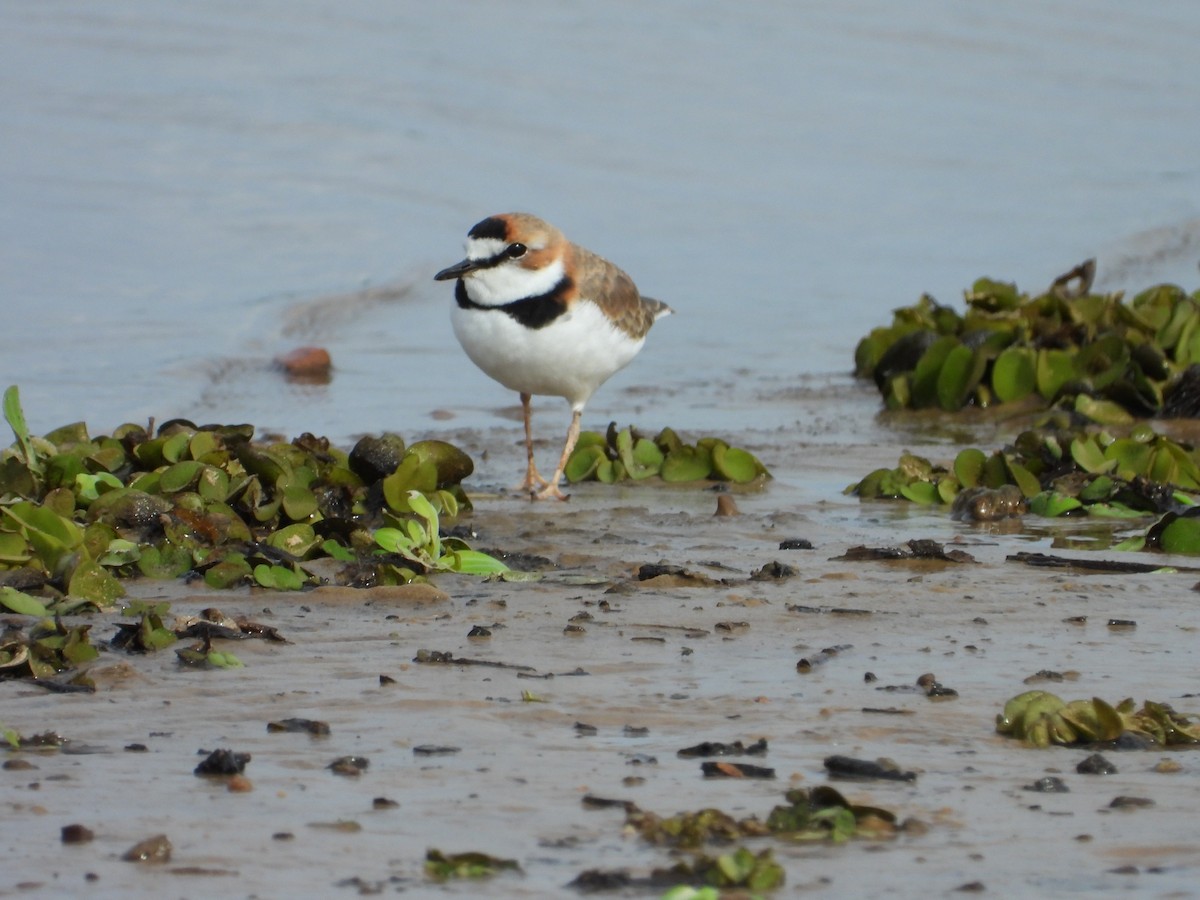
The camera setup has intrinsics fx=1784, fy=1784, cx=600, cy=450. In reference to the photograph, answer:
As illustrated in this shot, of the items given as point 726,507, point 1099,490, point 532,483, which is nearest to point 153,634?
point 726,507

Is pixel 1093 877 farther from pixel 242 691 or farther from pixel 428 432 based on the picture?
pixel 428 432

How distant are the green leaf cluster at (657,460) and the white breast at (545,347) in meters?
0.33

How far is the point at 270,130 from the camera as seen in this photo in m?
15.8

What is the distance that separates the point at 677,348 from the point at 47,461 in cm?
596

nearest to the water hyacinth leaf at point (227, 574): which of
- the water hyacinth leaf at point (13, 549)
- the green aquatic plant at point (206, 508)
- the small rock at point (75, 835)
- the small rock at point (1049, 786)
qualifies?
the green aquatic plant at point (206, 508)

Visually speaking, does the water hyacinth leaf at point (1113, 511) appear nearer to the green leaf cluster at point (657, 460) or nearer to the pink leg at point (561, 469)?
the green leaf cluster at point (657, 460)

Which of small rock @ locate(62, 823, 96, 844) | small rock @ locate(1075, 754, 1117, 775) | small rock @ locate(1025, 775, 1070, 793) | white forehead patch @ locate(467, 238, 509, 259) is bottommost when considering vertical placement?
small rock @ locate(62, 823, 96, 844)

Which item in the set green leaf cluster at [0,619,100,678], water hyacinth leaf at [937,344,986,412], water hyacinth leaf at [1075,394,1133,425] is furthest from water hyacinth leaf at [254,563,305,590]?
water hyacinth leaf at [937,344,986,412]

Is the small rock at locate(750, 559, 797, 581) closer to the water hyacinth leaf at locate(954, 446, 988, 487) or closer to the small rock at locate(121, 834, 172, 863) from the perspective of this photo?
the water hyacinth leaf at locate(954, 446, 988, 487)

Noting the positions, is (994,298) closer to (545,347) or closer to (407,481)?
(545,347)

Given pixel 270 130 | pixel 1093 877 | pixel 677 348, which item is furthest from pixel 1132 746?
pixel 270 130

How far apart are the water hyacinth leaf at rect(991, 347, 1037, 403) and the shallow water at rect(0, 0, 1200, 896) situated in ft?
1.22

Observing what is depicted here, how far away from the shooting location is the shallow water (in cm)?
289

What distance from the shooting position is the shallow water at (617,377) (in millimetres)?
2893
